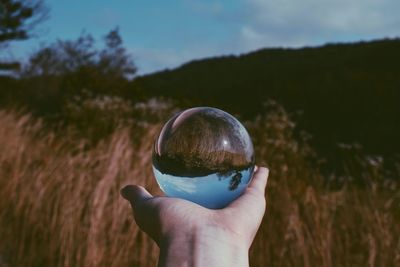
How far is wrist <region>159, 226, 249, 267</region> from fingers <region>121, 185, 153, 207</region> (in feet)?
0.70

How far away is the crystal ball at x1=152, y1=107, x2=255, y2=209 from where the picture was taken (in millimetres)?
1868

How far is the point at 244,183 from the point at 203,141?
0.17 meters

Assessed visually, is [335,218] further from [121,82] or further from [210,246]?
[121,82]

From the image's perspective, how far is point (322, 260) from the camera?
10.9 ft

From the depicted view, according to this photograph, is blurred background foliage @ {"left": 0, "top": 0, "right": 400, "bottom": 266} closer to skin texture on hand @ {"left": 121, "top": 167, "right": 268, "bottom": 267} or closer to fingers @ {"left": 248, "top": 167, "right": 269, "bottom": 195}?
fingers @ {"left": 248, "top": 167, "right": 269, "bottom": 195}

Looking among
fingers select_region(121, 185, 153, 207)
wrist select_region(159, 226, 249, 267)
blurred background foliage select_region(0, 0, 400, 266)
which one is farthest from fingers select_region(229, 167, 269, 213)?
blurred background foliage select_region(0, 0, 400, 266)

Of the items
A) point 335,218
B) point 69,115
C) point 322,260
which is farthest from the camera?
point 69,115

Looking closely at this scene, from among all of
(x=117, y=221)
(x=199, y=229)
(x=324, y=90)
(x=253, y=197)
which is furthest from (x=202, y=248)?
(x=324, y=90)

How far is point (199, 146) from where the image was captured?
188 centimetres

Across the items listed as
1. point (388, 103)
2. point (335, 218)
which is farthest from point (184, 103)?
point (335, 218)

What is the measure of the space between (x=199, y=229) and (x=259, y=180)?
41cm

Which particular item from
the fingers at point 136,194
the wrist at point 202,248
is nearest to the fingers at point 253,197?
the wrist at point 202,248

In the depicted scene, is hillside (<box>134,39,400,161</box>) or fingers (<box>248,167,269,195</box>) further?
hillside (<box>134,39,400,161</box>)

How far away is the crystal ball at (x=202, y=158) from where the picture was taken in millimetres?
1868
